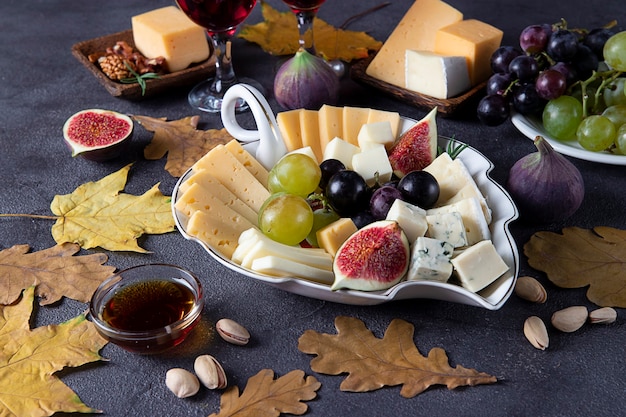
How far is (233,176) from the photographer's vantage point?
154 cm

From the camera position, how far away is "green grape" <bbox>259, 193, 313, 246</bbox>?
1341mm

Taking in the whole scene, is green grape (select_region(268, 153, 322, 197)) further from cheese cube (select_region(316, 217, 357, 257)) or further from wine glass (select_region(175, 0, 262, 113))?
wine glass (select_region(175, 0, 262, 113))

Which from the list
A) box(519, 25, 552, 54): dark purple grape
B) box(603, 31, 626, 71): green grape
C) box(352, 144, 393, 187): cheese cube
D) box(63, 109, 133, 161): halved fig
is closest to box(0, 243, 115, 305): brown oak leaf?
box(63, 109, 133, 161): halved fig

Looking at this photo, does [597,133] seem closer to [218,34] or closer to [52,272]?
[218,34]

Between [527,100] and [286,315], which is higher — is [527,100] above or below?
above

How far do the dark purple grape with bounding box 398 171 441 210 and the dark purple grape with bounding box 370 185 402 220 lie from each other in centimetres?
2

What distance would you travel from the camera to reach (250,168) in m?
1.60

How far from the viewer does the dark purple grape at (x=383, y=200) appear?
140 cm

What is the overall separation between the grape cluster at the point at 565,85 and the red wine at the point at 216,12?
0.73 meters

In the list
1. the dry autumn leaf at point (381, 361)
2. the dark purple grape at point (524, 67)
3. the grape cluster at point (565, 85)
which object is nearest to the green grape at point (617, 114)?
the grape cluster at point (565, 85)

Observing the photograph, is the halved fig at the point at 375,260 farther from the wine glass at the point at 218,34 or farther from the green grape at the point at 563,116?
the wine glass at the point at 218,34

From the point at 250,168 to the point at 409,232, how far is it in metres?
0.46

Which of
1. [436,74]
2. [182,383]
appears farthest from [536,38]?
[182,383]

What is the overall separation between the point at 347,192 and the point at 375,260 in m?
0.24
